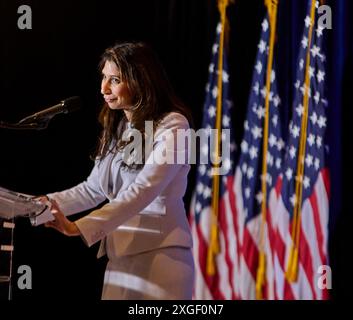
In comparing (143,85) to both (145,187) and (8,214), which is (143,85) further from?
(8,214)

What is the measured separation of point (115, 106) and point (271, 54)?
133cm

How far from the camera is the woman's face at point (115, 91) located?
220 cm

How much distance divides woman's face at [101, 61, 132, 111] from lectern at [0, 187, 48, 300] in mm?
526

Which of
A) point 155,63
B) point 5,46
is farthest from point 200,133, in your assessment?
point 155,63

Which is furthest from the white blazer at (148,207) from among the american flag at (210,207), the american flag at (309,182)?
the american flag at (210,207)

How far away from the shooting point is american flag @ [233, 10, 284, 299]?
128 inches

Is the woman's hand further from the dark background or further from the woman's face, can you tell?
the dark background

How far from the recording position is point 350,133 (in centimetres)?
281

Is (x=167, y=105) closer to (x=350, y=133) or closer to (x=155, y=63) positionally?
(x=155, y=63)

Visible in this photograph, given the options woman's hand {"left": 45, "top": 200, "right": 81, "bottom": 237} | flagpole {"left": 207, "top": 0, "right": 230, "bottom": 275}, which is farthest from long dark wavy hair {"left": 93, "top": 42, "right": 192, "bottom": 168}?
flagpole {"left": 207, "top": 0, "right": 230, "bottom": 275}

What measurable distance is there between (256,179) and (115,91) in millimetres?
1373

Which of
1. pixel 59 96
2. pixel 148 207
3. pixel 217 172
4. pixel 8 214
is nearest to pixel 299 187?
pixel 217 172

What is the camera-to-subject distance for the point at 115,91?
2.20 m
